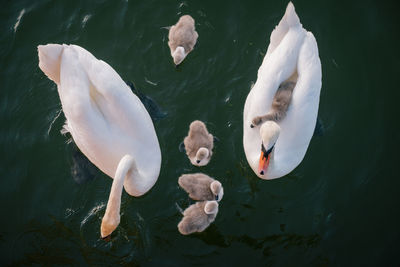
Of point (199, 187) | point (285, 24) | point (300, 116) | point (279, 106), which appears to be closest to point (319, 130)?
point (300, 116)

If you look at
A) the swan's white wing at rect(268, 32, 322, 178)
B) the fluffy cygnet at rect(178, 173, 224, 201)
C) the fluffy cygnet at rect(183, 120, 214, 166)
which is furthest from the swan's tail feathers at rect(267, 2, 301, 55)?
the fluffy cygnet at rect(178, 173, 224, 201)

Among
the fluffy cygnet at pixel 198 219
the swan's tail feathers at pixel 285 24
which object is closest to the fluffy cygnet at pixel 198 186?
the fluffy cygnet at pixel 198 219

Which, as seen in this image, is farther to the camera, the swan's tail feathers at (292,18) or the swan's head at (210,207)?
the swan's tail feathers at (292,18)

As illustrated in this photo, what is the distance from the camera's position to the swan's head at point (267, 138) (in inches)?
234

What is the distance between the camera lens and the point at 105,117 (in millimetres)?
6375

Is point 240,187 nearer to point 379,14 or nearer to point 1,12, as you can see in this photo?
point 379,14

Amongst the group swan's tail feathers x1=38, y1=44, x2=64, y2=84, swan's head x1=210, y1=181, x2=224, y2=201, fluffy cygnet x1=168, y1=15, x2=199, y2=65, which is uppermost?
swan's tail feathers x1=38, y1=44, x2=64, y2=84

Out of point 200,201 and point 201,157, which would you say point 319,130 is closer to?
point 201,157

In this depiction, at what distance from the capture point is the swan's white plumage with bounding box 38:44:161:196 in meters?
6.14

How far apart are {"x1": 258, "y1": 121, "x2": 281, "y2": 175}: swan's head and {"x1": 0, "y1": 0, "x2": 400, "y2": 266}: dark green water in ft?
3.48

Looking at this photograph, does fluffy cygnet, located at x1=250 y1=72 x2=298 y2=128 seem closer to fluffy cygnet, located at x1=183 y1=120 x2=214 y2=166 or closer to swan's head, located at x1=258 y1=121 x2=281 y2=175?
swan's head, located at x1=258 y1=121 x2=281 y2=175

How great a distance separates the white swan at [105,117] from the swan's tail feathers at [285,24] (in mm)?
2383

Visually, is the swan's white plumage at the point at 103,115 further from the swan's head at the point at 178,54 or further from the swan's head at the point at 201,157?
the swan's head at the point at 178,54

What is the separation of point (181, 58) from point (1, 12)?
393 centimetres
